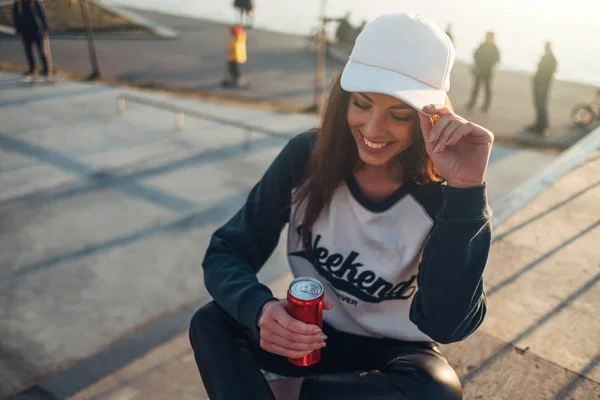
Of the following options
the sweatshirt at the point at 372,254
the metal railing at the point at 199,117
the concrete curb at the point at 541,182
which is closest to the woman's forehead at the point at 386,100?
the sweatshirt at the point at 372,254

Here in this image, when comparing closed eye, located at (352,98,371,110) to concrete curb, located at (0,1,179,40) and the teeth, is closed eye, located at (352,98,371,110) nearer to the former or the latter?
the teeth

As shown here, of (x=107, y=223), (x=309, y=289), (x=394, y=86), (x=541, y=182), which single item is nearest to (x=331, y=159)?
(x=394, y=86)

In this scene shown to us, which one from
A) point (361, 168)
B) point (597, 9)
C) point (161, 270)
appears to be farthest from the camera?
point (597, 9)

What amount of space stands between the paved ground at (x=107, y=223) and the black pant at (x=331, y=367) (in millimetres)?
704

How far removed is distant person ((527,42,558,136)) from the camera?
860cm

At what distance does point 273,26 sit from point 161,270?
17.3 meters

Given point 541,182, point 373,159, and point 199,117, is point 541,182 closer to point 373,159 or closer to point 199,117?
point 373,159

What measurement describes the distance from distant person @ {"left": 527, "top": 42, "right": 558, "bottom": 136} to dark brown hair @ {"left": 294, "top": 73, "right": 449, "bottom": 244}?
802 centimetres

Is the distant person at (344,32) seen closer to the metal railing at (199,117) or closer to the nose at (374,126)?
the metal railing at (199,117)

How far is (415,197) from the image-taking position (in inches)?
71.9

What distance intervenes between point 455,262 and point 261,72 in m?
11.6

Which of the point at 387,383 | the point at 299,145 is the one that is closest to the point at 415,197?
the point at 299,145

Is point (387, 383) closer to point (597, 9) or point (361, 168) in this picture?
point (361, 168)

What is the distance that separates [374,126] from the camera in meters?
1.70
